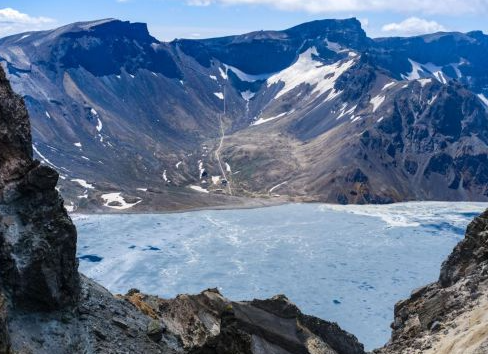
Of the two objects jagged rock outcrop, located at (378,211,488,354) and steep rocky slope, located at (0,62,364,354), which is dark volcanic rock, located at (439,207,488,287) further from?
steep rocky slope, located at (0,62,364,354)

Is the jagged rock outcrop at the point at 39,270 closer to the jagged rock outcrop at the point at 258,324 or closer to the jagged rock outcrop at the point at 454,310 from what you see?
the jagged rock outcrop at the point at 258,324

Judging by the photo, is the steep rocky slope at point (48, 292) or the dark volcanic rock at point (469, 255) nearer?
the steep rocky slope at point (48, 292)

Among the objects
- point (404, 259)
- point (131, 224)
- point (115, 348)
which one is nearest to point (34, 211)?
point (115, 348)

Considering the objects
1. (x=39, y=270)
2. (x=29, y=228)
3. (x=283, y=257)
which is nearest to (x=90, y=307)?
(x=39, y=270)

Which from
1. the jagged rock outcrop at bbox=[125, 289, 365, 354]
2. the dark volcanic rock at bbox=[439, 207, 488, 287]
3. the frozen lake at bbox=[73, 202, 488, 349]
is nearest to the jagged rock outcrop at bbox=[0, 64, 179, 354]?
the jagged rock outcrop at bbox=[125, 289, 365, 354]

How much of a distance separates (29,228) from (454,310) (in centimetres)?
2634

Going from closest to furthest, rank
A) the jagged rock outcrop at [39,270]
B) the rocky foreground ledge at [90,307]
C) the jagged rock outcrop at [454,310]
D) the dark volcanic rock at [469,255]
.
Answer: the jagged rock outcrop at [454,310]
the rocky foreground ledge at [90,307]
the jagged rock outcrop at [39,270]
the dark volcanic rock at [469,255]

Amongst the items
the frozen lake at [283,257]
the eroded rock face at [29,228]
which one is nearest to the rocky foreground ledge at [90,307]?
the eroded rock face at [29,228]

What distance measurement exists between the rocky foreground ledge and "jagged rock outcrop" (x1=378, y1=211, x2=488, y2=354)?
91 millimetres

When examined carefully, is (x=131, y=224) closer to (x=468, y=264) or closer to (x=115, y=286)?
(x=115, y=286)

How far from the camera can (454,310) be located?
37250 millimetres

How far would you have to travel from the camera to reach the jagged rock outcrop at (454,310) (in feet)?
103

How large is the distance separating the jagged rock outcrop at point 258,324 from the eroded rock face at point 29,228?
10668 mm

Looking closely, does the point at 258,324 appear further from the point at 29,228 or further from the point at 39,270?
the point at 29,228
